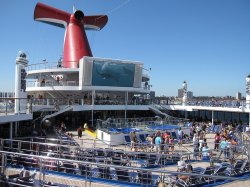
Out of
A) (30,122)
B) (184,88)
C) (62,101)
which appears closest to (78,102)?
(62,101)

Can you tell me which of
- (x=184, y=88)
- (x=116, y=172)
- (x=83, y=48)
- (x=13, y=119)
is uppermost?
(x=83, y=48)

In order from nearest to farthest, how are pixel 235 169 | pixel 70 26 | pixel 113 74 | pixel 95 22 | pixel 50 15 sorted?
1. pixel 235 169
2. pixel 113 74
3. pixel 70 26
4. pixel 50 15
5. pixel 95 22

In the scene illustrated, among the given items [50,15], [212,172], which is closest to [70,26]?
[50,15]

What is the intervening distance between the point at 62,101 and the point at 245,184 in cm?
1886

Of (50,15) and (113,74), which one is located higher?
(50,15)

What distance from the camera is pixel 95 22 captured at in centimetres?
3694

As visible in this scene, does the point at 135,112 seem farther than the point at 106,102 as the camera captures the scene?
Yes

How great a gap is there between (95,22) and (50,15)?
5868mm

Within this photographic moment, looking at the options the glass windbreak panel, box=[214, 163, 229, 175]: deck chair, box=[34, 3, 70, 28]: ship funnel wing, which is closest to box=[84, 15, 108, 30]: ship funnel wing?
box=[34, 3, 70, 28]: ship funnel wing

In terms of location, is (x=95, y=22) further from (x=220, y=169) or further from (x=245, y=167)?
(x=220, y=169)

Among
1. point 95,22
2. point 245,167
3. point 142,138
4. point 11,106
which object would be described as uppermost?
point 95,22

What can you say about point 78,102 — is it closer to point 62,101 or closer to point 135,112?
point 62,101

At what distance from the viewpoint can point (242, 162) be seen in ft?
35.6

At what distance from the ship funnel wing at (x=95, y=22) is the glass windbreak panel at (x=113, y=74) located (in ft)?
34.4
